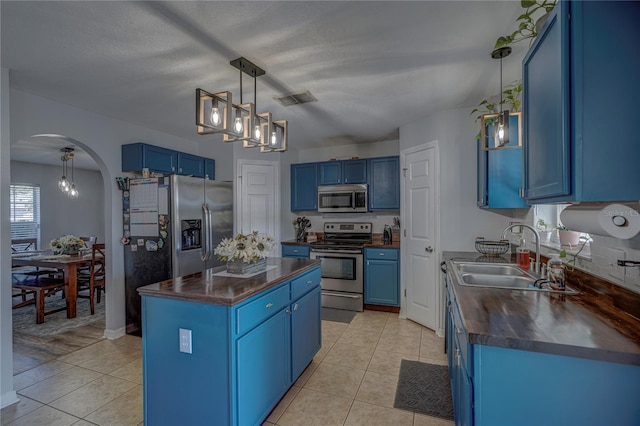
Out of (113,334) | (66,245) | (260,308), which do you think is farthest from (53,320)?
(260,308)

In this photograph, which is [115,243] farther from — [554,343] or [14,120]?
[554,343]

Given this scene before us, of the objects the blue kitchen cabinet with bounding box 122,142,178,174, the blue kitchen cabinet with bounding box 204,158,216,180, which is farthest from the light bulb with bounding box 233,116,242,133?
the blue kitchen cabinet with bounding box 204,158,216,180

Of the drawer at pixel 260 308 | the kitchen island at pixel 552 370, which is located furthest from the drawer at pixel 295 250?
the kitchen island at pixel 552 370

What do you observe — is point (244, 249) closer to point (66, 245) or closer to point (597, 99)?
point (597, 99)

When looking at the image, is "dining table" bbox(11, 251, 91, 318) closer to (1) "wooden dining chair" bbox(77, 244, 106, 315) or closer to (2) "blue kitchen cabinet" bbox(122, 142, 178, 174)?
(1) "wooden dining chair" bbox(77, 244, 106, 315)

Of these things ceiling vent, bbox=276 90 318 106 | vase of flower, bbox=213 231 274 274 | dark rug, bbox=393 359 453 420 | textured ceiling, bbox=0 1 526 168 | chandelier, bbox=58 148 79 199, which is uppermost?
textured ceiling, bbox=0 1 526 168

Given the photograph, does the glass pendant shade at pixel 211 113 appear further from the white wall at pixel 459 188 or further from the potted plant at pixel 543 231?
the potted plant at pixel 543 231

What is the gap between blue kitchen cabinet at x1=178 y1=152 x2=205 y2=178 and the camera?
4.08 meters

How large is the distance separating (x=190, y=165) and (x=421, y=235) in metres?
3.26

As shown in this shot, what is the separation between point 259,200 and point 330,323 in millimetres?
2170

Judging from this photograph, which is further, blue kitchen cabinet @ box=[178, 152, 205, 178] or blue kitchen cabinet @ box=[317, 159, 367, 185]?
blue kitchen cabinet @ box=[317, 159, 367, 185]

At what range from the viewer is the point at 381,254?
4.03m

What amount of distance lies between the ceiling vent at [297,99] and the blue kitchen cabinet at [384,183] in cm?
179

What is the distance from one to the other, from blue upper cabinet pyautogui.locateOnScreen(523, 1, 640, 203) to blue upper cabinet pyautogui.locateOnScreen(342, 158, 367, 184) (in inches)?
133
